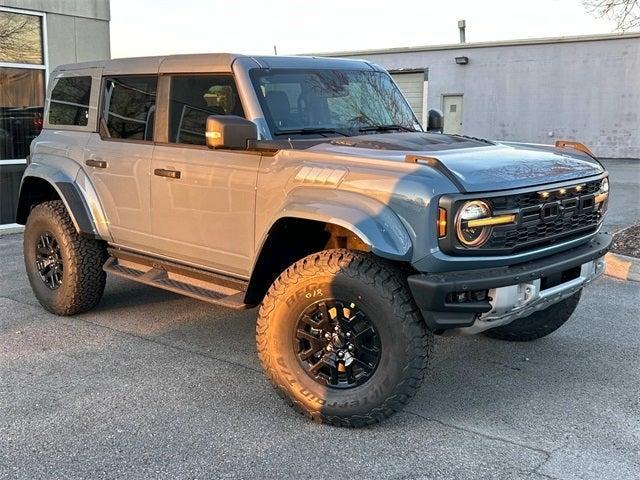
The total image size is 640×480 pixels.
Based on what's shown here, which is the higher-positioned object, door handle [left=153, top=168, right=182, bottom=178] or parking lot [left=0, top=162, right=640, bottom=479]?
door handle [left=153, top=168, right=182, bottom=178]

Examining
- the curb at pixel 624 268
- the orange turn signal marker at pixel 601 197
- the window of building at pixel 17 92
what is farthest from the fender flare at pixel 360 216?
the window of building at pixel 17 92

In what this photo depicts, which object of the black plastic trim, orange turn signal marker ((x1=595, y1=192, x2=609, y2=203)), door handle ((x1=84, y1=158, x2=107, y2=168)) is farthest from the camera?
the black plastic trim

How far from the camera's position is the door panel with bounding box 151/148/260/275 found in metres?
4.19

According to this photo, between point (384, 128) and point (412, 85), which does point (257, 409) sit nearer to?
point (384, 128)

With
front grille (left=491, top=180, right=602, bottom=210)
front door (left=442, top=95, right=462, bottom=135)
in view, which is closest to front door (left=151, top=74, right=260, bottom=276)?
front grille (left=491, top=180, right=602, bottom=210)

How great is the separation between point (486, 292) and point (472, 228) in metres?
0.33

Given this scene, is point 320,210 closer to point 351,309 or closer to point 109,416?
point 351,309

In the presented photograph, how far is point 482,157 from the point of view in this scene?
3771 mm

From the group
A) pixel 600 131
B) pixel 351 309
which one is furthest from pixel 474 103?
pixel 351 309

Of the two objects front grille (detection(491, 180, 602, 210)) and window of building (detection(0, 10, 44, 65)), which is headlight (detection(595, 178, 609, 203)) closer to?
front grille (detection(491, 180, 602, 210))

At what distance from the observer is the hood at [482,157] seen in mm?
3475

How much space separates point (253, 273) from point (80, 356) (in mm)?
1537

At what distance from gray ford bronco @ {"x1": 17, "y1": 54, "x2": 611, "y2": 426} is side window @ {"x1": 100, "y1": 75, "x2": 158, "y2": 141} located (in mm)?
15

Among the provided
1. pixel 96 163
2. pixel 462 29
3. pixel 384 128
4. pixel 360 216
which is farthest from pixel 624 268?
pixel 462 29
